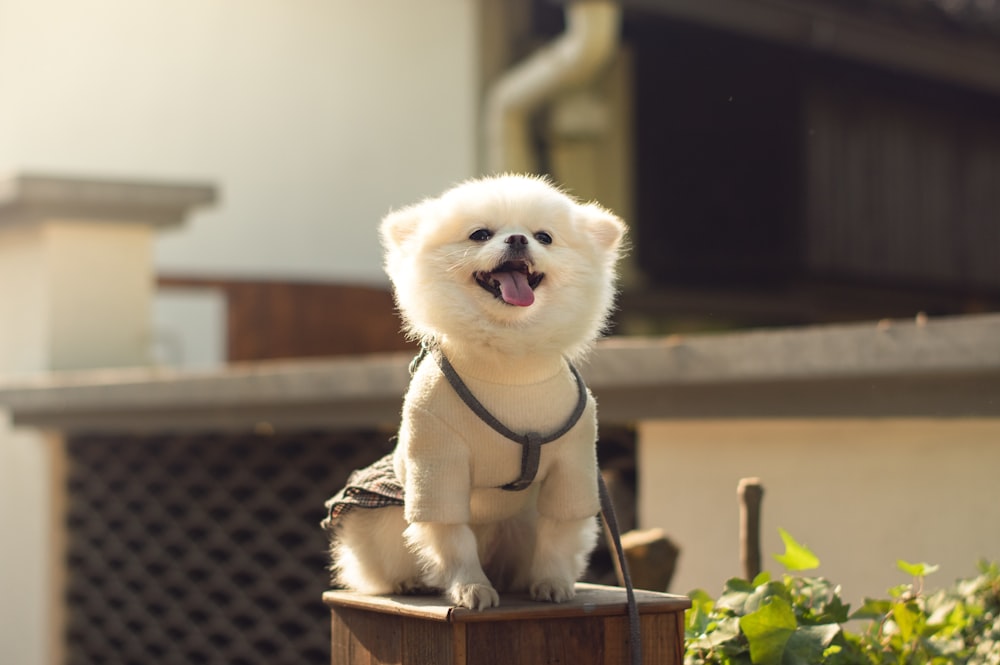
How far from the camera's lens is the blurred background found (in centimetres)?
757

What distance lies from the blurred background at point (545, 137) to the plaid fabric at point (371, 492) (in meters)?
4.84

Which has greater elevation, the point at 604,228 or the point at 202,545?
the point at 604,228

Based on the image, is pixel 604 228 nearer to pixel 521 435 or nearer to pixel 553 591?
pixel 521 435

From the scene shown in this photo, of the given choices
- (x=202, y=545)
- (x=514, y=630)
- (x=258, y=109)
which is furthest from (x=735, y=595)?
(x=258, y=109)

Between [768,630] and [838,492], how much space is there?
1.02 metres

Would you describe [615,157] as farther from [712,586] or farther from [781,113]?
[712,586]

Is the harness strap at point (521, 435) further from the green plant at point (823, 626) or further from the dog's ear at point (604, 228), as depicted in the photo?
the green plant at point (823, 626)

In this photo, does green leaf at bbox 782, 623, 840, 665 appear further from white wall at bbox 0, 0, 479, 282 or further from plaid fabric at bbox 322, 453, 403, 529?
white wall at bbox 0, 0, 479, 282

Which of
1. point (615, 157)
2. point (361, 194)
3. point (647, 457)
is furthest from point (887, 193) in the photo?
point (647, 457)

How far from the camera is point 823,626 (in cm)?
225

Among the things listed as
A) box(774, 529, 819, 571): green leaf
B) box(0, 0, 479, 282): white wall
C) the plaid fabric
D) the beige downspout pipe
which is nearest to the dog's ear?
the plaid fabric

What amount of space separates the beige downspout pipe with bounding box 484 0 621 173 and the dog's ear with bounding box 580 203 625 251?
4731mm

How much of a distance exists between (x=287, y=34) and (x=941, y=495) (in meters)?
6.60

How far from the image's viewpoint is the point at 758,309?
8.01 meters
